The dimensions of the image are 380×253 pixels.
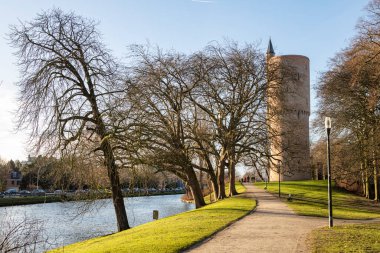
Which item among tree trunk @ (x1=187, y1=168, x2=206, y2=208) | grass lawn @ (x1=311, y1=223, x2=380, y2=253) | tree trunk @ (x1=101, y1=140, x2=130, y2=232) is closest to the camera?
grass lawn @ (x1=311, y1=223, x2=380, y2=253)

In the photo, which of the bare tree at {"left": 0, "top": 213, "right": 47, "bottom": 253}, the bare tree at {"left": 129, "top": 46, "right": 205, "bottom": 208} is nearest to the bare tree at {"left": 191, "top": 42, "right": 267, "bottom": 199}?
the bare tree at {"left": 129, "top": 46, "right": 205, "bottom": 208}

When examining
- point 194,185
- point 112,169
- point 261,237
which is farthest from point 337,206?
point 261,237

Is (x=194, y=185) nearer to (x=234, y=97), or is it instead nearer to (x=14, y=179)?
(x=234, y=97)

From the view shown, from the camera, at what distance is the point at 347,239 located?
12.4 m

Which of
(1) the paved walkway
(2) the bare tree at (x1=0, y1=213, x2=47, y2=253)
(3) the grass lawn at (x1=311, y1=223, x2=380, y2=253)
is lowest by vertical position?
(1) the paved walkway

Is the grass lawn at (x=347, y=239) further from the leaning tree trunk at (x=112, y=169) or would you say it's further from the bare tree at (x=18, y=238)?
the leaning tree trunk at (x=112, y=169)

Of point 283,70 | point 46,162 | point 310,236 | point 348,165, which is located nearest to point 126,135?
point 46,162

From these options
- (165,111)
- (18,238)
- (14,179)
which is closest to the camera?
(18,238)

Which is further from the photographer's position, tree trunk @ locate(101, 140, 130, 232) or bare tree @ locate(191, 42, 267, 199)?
bare tree @ locate(191, 42, 267, 199)

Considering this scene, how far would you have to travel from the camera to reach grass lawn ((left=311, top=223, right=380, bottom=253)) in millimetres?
10992

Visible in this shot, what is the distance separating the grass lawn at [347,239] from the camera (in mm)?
10992

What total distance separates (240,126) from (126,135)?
13.2 m

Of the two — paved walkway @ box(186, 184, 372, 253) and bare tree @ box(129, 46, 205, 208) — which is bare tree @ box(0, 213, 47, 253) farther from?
bare tree @ box(129, 46, 205, 208)

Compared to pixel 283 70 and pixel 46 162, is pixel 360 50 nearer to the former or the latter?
pixel 283 70
